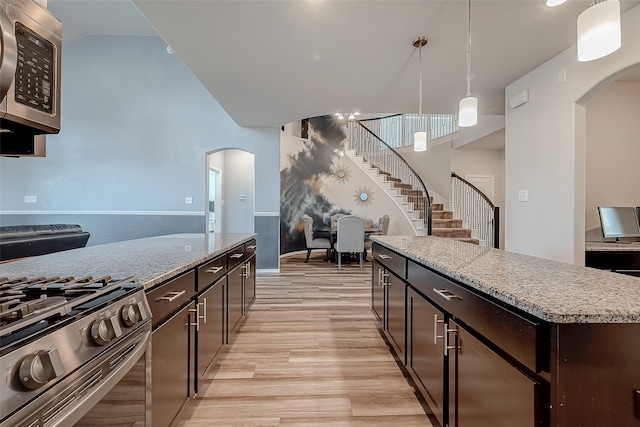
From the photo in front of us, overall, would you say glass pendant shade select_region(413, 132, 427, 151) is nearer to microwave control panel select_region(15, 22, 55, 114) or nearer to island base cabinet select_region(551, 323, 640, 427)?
island base cabinet select_region(551, 323, 640, 427)

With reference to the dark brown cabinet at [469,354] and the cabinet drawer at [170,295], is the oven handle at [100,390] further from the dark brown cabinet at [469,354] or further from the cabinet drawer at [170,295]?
the dark brown cabinet at [469,354]

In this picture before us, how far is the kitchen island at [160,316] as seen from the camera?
975 millimetres

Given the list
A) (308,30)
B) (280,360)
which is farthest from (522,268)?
(308,30)

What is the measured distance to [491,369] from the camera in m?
1.11

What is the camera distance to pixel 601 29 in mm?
1435

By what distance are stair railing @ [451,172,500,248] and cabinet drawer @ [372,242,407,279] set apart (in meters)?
5.24

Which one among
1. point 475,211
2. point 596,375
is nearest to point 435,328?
point 596,375

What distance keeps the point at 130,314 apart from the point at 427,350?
145 centimetres

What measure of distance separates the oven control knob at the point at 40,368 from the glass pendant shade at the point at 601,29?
7.58 ft

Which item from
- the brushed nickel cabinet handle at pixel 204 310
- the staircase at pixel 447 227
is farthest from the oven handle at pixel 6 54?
the staircase at pixel 447 227

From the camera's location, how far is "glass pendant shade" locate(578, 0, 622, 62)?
1403 millimetres

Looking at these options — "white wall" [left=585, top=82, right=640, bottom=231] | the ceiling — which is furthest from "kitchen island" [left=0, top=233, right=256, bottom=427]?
"white wall" [left=585, top=82, right=640, bottom=231]

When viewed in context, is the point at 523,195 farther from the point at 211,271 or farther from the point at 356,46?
the point at 211,271

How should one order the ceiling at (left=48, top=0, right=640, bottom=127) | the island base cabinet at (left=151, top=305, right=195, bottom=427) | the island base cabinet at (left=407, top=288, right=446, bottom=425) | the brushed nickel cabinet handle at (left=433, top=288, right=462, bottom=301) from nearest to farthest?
1. the island base cabinet at (left=151, top=305, right=195, bottom=427)
2. the brushed nickel cabinet handle at (left=433, top=288, right=462, bottom=301)
3. the island base cabinet at (left=407, top=288, right=446, bottom=425)
4. the ceiling at (left=48, top=0, right=640, bottom=127)
